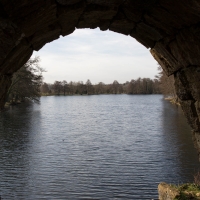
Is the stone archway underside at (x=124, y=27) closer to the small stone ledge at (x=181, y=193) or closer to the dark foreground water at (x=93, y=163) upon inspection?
the small stone ledge at (x=181, y=193)

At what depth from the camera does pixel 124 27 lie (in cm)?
464

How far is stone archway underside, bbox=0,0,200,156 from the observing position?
3455 millimetres

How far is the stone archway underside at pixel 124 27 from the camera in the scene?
3455 millimetres

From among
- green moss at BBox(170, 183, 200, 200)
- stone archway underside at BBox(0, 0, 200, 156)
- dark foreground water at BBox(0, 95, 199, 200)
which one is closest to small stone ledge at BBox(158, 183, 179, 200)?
green moss at BBox(170, 183, 200, 200)

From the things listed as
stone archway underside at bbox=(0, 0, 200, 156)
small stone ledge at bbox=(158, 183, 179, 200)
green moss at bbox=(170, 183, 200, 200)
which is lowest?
small stone ledge at bbox=(158, 183, 179, 200)

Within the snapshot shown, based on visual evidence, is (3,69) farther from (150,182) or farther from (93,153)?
(93,153)

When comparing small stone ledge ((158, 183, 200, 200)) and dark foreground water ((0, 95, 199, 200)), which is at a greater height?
small stone ledge ((158, 183, 200, 200))

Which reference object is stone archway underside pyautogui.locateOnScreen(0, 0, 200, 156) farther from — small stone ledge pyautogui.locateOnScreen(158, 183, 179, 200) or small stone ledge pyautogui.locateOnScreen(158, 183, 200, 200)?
small stone ledge pyautogui.locateOnScreen(158, 183, 179, 200)

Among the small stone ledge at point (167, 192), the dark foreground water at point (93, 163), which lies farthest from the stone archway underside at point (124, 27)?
the dark foreground water at point (93, 163)

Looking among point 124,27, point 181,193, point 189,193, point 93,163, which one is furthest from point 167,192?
point 93,163

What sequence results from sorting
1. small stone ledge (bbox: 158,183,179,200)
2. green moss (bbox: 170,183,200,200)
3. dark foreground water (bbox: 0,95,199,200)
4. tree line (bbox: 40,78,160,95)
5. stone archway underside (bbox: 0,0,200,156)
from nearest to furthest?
stone archway underside (bbox: 0,0,200,156), green moss (bbox: 170,183,200,200), small stone ledge (bbox: 158,183,179,200), dark foreground water (bbox: 0,95,199,200), tree line (bbox: 40,78,160,95)

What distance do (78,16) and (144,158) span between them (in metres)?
10.0

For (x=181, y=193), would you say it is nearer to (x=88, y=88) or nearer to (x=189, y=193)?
(x=189, y=193)

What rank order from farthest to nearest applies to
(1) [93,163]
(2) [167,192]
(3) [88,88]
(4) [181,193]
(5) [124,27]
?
(3) [88,88]
(1) [93,163]
(2) [167,192]
(4) [181,193]
(5) [124,27]
